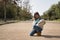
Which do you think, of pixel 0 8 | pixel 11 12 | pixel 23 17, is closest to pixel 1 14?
pixel 0 8

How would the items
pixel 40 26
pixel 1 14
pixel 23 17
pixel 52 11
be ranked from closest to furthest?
pixel 40 26, pixel 1 14, pixel 23 17, pixel 52 11

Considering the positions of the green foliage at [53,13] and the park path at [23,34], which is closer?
the park path at [23,34]

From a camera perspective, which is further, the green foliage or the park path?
the green foliage

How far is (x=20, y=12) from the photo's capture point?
103m

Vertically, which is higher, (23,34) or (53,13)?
(23,34)

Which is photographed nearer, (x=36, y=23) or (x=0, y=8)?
(x=36, y=23)

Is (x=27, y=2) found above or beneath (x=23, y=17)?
above

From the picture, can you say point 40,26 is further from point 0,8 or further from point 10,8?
point 10,8

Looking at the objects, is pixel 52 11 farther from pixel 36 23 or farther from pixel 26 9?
pixel 36 23

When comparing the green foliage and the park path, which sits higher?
the park path

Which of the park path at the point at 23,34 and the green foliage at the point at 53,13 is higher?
the park path at the point at 23,34

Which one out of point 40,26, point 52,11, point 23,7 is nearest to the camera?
point 40,26

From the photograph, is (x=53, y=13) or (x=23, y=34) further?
(x=53, y=13)

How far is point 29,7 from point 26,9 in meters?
4.52
